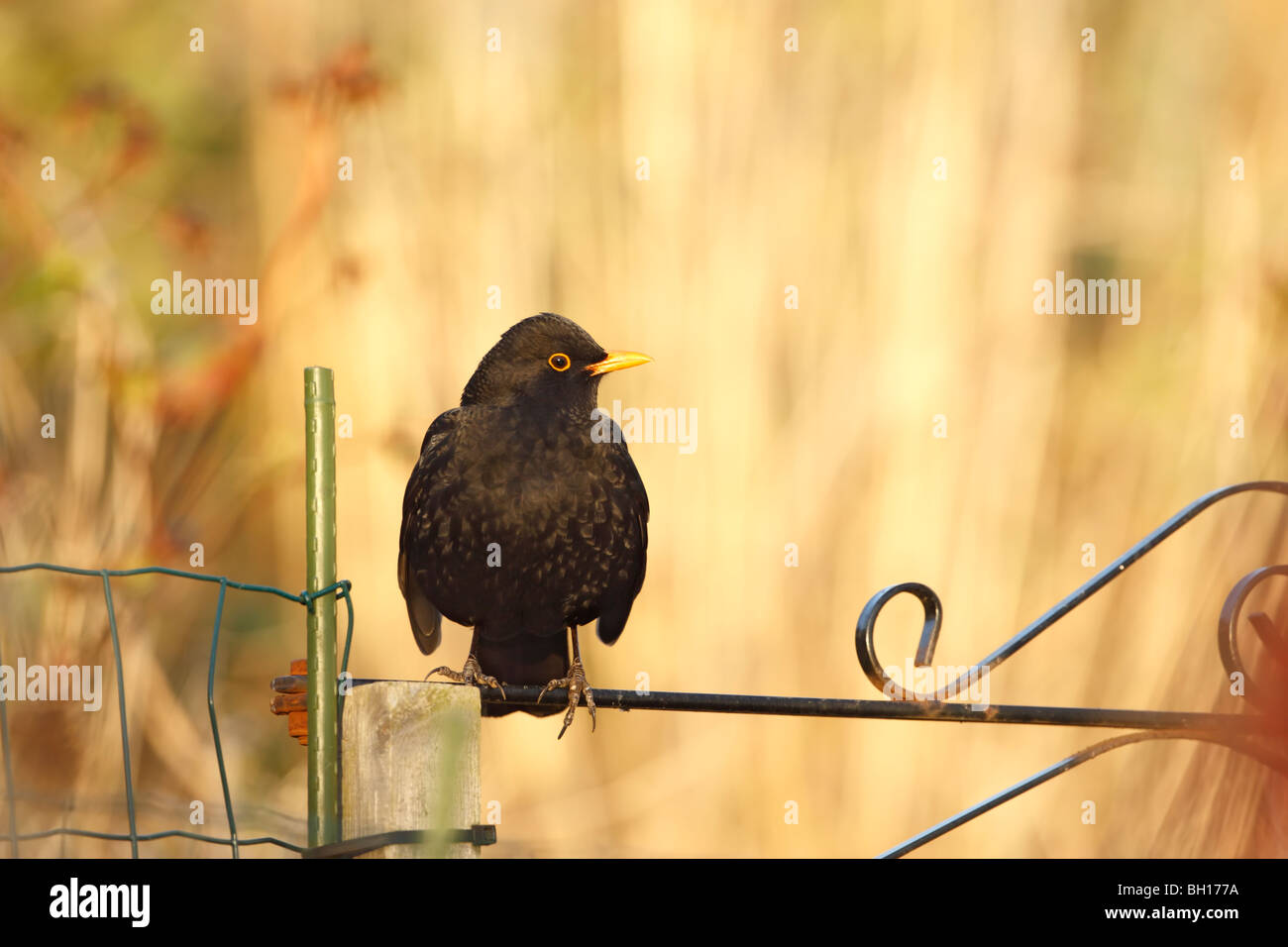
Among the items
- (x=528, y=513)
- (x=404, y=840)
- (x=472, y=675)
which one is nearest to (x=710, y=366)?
(x=528, y=513)

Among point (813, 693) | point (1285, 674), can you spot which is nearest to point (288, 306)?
point (813, 693)

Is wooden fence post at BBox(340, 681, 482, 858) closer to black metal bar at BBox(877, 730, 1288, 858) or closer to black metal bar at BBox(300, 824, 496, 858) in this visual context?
black metal bar at BBox(300, 824, 496, 858)

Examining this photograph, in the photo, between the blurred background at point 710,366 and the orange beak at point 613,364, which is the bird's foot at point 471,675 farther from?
the orange beak at point 613,364

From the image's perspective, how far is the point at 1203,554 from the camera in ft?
13.3

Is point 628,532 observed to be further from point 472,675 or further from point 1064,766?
point 1064,766

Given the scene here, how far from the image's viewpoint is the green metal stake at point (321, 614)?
1.86 meters

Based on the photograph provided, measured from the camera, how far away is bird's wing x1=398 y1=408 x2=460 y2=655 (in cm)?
330

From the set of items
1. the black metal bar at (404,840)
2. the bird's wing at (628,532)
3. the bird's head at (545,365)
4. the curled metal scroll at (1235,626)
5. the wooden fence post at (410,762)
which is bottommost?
the black metal bar at (404,840)

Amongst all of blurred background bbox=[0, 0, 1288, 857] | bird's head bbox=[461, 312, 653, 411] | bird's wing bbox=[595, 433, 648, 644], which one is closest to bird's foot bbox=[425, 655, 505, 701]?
bird's wing bbox=[595, 433, 648, 644]

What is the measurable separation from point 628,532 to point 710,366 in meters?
0.91

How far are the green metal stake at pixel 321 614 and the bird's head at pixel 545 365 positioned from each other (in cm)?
143

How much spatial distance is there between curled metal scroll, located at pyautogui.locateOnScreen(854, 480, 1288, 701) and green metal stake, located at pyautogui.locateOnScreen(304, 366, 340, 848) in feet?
2.58

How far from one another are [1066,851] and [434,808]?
8.46 ft

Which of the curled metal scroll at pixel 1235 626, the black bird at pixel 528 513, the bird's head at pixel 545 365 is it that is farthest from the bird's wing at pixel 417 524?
the curled metal scroll at pixel 1235 626
